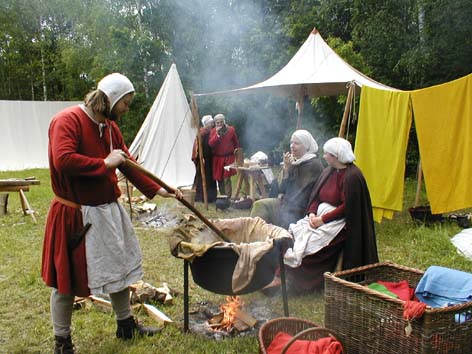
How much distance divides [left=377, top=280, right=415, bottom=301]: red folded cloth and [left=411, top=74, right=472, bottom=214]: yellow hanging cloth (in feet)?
8.32

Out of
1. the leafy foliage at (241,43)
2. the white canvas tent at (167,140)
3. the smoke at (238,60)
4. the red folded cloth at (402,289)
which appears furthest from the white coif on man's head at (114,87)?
the smoke at (238,60)

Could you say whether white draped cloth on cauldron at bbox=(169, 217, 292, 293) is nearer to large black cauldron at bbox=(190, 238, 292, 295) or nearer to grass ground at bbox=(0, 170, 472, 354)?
large black cauldron at bbox=(190, 238, 292, 295)

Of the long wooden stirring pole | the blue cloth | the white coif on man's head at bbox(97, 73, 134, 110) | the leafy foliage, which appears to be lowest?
the blue cloth

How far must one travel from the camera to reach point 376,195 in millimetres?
4961

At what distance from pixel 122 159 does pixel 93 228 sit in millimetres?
401

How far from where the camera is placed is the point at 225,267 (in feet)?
8.18

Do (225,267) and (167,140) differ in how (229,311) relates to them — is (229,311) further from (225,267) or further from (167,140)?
(167,140)

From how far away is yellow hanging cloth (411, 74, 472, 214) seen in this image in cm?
450

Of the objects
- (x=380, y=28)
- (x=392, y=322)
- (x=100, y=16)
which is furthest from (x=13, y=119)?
(x=392, y=322)

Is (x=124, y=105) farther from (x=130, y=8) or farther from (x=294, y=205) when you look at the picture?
(x=130, y=8)

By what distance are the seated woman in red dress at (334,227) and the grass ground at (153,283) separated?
23 centimetres

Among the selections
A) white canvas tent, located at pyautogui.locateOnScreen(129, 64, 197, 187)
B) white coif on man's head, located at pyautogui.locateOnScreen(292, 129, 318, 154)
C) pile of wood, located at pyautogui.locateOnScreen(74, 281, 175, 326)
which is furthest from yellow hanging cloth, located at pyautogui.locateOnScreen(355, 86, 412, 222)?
white canvas tent, located at pyautogui.locateOnScreen(129, 64, 197, 187)

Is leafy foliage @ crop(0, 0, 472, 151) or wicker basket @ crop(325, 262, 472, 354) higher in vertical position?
leafy foliage @ crop(0, 0, 472, 151)

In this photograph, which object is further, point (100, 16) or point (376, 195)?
point (100, 16)
